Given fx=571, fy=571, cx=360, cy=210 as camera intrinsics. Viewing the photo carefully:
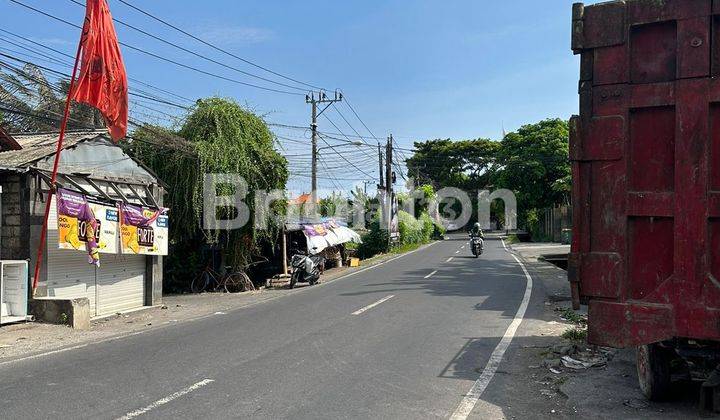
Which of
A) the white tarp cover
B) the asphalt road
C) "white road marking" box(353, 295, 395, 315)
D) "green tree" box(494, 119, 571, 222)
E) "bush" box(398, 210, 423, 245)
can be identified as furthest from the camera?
"green tree" box(494, 119, 571, 222)

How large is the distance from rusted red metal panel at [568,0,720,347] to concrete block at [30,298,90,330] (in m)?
10.1

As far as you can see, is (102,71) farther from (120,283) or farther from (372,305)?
(372,305)

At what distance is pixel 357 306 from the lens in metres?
12.9

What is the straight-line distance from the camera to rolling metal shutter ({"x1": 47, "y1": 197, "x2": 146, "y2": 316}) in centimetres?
1248

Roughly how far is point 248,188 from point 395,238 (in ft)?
76.0

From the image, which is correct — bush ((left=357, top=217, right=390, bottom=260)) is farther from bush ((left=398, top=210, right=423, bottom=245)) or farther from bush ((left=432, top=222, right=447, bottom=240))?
bush ((left=432, top=222, right=447, bottom=240))

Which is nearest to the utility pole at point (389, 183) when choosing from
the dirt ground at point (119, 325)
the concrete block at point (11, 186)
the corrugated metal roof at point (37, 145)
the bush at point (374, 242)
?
the bush at point (374, 242)

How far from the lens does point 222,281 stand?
19.6 metres

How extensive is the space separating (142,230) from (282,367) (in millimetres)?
8834

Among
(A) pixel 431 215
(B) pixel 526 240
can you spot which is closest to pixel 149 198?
(B) pixel 526 240

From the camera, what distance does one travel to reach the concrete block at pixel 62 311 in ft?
37.5

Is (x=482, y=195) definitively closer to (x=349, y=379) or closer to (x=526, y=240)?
(x=526, y=240)

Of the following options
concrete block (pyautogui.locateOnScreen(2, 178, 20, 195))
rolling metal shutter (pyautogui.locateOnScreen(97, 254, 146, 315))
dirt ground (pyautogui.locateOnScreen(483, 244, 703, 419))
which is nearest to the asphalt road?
dirt ground (pyautogui.locateOnScreen(483, 244, 703, 419))

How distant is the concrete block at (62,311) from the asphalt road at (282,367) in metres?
1.83
